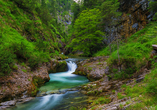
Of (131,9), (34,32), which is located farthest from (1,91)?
(131,9)

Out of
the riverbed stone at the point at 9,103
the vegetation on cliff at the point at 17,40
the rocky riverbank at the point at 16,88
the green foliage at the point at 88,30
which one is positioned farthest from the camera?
the green foliage at the point at 88,30

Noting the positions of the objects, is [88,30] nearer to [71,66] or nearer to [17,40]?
[71,66]

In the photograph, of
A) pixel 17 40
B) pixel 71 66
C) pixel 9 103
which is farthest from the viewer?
pixel 71 66

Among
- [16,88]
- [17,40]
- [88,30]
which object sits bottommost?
[16,88]

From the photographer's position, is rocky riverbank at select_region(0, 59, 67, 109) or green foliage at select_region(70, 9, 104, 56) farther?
green foliage at select_region(70, 9, 104, 56)

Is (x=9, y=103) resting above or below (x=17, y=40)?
below

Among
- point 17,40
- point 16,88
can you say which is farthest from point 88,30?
point 16,88

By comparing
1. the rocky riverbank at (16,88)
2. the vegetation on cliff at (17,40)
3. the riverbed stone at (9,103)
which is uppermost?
the vegetation on cliff at (17,40)

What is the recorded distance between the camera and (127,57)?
738 centimetres

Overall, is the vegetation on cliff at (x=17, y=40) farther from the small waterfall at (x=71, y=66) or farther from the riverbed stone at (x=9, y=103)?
the small waterfall at (x=71, y=66)

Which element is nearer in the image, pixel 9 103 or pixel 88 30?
pixel 9 103

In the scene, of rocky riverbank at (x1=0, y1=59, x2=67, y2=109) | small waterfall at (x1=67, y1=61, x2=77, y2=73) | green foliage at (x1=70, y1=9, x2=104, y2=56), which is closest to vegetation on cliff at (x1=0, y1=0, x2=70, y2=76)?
rocky riverbank at (x1=0, y1=59, x2=67, y2=109)

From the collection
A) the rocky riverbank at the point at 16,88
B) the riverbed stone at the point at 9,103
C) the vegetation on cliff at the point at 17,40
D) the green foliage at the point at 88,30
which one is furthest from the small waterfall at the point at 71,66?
the riverbed stone at the point at 9,103

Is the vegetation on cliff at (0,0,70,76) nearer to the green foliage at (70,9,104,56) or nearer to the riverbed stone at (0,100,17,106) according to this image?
the riverbed stone at (0,100,17,106)
